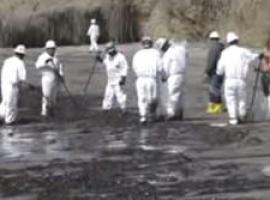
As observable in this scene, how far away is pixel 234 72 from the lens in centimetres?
2188

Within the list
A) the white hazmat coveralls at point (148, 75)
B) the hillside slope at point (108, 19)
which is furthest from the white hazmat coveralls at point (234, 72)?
the hillside slope at point (108, 19)

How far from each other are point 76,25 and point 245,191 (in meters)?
45.5

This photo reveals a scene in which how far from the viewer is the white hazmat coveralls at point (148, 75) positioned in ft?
74.9

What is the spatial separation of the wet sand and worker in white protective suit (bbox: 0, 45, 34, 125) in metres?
0.44

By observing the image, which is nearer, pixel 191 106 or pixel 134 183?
pixel 134 183

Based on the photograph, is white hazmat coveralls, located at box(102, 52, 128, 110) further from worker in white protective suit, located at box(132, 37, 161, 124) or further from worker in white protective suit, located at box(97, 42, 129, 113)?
worker in white protective suit, located at box(132, 37, 161, 124)

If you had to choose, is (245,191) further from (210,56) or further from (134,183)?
(210,56)

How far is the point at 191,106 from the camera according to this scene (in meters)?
27.5

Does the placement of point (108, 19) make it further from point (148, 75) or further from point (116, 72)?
point (148, 75)

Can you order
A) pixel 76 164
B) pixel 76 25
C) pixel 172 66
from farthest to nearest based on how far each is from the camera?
1. pixel 76 25
2. pixel 172 66
3. pixel 76 164

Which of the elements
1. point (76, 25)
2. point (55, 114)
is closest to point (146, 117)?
point (55, 114)

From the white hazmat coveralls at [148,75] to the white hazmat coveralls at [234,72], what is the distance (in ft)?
4.90

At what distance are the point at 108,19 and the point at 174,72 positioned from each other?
37085mm

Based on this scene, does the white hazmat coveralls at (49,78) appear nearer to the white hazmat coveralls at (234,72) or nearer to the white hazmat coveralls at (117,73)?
the white hazmat coveralls at (117,73)
